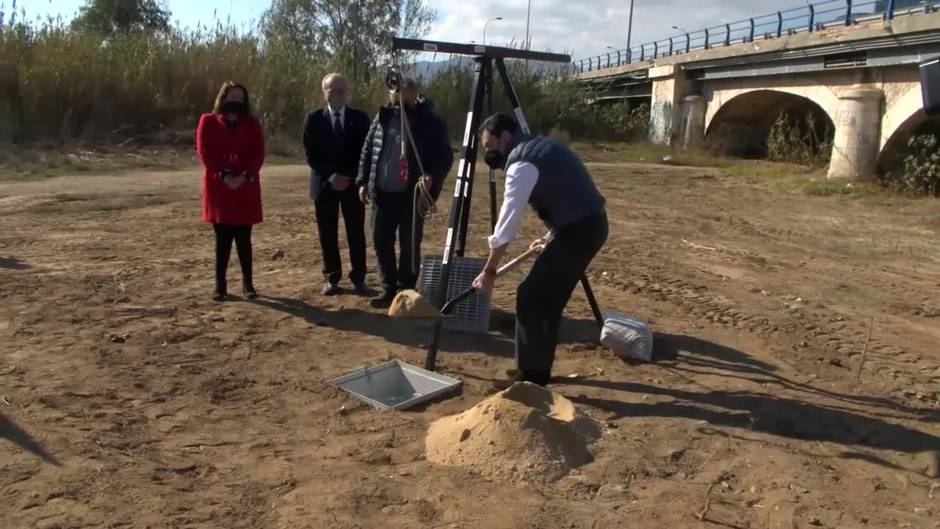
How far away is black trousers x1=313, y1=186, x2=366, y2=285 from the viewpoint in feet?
23.2

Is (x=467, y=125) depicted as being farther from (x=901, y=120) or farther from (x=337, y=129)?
(x=901, y=120)

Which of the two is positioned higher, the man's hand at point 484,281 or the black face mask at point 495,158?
the black face mask at point 495,158

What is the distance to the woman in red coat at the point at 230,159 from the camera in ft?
21.8

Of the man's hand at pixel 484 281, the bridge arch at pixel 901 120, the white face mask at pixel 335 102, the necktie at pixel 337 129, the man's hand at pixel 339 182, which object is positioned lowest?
the man's hand at pixel 484 281

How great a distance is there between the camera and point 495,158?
4.90 m

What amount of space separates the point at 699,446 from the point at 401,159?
123 inches

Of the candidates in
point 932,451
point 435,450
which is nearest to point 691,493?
point 435,450

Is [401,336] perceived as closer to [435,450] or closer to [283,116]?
[435,450]

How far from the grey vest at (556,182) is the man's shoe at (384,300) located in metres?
2.36

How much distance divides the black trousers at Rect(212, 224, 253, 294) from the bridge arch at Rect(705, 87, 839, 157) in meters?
26.0

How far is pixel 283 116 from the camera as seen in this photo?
77.1ft

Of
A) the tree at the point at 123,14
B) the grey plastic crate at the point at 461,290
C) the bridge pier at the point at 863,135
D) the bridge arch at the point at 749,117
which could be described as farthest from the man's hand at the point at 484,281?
the tree at the point at 123,14

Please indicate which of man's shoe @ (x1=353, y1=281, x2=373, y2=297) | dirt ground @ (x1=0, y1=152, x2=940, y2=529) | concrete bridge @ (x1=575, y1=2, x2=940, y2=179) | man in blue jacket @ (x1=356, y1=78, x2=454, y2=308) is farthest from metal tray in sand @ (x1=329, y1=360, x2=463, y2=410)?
concrete bridge @ (x1=575, y1=2, x2=940, y2=179)

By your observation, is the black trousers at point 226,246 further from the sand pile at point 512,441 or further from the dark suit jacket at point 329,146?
the sand pile at point 512,441
